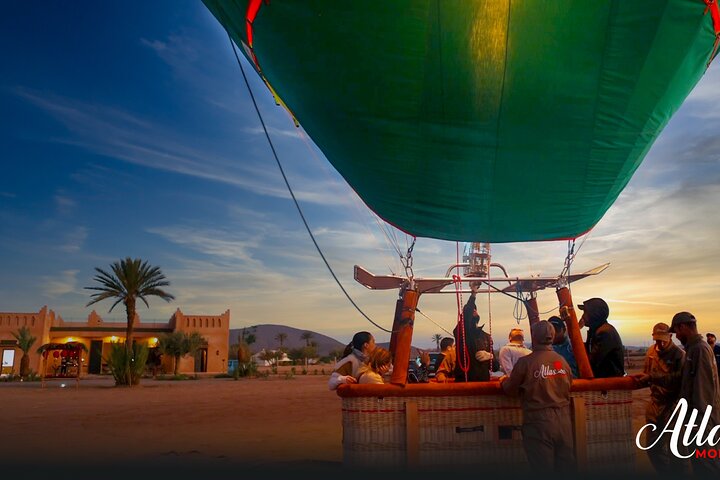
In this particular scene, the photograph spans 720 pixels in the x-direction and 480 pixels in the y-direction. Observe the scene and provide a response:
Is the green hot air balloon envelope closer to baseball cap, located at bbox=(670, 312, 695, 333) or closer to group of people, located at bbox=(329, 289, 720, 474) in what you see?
group of people, located at bbox=(329, 289, 720, 474)

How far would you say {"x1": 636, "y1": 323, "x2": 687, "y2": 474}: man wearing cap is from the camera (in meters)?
4.89

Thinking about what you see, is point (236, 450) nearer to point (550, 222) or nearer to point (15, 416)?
point (550, 222)

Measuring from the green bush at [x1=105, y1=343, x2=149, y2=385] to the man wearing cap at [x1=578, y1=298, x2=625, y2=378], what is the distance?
74.4ft

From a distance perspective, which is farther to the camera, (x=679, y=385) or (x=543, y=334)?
(x=679, y=385)

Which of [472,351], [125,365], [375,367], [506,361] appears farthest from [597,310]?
[125,365]

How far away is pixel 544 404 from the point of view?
4.20 m

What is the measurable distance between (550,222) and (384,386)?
2.73m

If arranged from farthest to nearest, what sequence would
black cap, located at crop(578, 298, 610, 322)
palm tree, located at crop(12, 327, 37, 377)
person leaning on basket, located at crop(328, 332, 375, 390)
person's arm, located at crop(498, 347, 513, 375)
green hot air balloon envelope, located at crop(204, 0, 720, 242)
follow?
1. palm tree, located at crop(12, 327, 37, 377)
2. black cap, located at crop(578, 298, 610, 322)
3. person's arm, located at crop(498, 347, 513, 375)
4. person leaning on basket, located at crop(328, 332, 375, 390)
5. green hot air balloon envelope, located at crop(204, 0, 720, 242)

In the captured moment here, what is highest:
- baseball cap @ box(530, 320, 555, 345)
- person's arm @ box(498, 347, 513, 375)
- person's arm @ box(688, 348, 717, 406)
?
baseball cap @ box(530, 320, 555, 345)

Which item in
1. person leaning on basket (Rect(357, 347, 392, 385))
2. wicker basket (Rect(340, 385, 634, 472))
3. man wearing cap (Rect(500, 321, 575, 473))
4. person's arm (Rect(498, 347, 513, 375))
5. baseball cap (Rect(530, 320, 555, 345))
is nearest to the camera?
man wearing cap (Rect(500, 321, 575, 473))

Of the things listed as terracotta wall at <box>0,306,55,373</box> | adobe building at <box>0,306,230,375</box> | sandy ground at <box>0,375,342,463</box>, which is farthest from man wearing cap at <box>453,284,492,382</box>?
terracotta wall at <box>0,306,55,373</box>

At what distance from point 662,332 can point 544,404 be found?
172 cm

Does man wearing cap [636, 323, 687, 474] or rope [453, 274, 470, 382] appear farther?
rope [453, 274, 470, 382]

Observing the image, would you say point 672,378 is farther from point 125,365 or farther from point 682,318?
point 125,365
